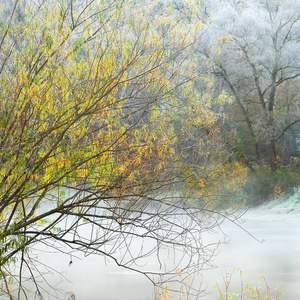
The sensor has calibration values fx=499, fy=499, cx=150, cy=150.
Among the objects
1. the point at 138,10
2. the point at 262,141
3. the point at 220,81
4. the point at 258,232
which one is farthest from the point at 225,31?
the point at 138,10

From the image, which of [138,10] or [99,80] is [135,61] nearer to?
[99,80]

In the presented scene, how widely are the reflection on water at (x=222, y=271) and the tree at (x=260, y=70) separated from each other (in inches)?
142

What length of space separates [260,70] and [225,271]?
7733 millimetres

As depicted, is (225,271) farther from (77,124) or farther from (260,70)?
(260,70)

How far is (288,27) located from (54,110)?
11.0 meters

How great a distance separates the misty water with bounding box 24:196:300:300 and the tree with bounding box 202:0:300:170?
3.08 metres

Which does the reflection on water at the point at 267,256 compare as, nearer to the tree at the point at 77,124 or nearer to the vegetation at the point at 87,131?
the vegetation at the point at 87,131

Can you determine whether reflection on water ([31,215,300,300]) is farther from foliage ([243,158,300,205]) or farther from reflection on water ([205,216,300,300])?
foliage ([243,158,300,205])

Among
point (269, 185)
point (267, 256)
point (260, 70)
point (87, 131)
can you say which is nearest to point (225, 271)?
point (267, 256)

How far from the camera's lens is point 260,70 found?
13125mm

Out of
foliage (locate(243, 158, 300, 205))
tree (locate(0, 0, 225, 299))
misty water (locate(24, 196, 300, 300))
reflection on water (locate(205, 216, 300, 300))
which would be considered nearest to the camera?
tree (locate(0, 0, 225, 299))

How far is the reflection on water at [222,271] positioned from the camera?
5875 mm

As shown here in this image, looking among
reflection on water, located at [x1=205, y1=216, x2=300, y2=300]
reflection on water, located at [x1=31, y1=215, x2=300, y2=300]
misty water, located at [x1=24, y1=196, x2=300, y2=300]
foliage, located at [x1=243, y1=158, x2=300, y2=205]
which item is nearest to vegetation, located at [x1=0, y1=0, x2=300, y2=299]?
misty water, located at [x1=24, y1=196, x2=300, y2=300]

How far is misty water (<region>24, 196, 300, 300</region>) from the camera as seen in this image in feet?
19.3
